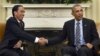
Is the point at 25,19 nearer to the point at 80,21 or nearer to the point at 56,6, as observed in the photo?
the point at 56,6

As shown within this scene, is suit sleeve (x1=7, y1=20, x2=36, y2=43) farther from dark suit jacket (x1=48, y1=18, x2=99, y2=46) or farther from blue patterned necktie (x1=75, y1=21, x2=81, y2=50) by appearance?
blue patterned necktie (x1=75, y1=21, x2=81, y2=50)

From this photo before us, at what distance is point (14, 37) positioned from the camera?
6.30m

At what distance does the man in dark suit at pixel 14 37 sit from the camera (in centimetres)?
619

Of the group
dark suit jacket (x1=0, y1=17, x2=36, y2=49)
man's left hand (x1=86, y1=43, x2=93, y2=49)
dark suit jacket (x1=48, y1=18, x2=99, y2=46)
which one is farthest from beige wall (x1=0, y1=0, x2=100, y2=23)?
man's left hand (x1=86, y1=43, x2=93, y2=49)

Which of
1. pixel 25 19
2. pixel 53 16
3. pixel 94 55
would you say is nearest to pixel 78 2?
pixel 53 16

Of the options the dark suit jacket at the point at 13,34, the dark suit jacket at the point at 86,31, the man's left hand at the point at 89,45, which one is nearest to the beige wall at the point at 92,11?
the dark suit jacket at the point at 86,31

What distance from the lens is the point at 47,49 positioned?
25.8ft

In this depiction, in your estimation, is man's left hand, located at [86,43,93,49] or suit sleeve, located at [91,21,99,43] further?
suit sleeve, located at [91,21,99,43]

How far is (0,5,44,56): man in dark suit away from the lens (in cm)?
619

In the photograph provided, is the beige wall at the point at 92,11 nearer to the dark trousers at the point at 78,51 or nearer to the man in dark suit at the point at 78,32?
the man in dark suit at the point at 78,32

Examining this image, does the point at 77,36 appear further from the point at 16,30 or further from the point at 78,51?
the point at 16,30

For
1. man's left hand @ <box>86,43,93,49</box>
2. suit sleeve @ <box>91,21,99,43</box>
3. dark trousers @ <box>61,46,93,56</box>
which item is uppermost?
suit sleeve @ <box>91,21,99,43</box>

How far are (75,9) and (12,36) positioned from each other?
43.1 inches

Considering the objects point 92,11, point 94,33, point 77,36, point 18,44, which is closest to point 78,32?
point 77,36
